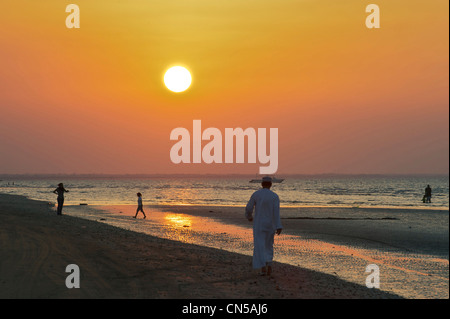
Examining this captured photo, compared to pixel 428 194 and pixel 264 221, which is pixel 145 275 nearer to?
pixel 264 221

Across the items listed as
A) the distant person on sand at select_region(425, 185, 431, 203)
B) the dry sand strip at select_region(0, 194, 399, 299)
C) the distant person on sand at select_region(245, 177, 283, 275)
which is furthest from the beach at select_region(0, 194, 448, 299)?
the distant person on sand at select_region(425, 185, 431, 203)

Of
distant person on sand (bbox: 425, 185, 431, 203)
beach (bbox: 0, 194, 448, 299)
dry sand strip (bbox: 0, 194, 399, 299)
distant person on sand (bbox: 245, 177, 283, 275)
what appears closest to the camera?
dry sand strip (bbox: 0, 194, 399, 299)

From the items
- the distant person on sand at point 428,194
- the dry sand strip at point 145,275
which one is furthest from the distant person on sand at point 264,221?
the distant person on sand at point 428,194

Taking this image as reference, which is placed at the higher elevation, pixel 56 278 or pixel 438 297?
pixel 56 278

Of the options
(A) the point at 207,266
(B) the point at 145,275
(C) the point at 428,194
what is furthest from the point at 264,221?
(C) the point at 428,194

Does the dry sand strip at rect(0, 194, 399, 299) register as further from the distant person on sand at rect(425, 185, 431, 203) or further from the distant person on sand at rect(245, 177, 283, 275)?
the distant person on sand at rect(425, 185, 431, 203)

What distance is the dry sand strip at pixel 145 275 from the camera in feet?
33.6

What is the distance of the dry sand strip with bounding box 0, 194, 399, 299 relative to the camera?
10.2m

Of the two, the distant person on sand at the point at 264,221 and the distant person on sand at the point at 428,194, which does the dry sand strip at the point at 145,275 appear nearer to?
the distant person on sand at the point at 264,221

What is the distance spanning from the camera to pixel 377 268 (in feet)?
52.2
